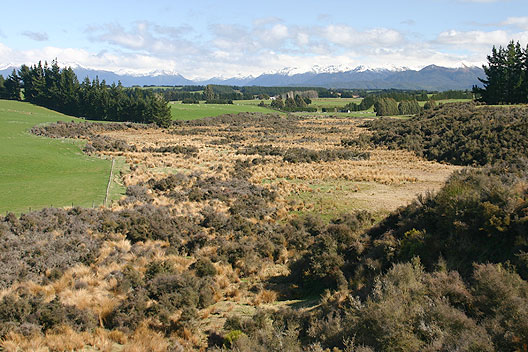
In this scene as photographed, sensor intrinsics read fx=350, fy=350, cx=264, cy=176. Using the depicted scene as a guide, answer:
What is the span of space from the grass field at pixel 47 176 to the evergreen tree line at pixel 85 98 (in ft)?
121

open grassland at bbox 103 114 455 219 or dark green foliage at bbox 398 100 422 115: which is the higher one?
dark green foliage at bbox 398 100 422 115

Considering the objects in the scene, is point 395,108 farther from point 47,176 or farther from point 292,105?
point 47,176

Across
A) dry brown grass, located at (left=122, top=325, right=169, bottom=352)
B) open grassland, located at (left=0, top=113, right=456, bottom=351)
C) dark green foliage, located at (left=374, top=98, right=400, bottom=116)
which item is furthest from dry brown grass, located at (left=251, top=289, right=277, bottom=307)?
dark green foliage, located at (left=374, top=98, right=400, bottom=116)

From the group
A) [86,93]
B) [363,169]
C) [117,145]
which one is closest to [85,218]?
[363,169]

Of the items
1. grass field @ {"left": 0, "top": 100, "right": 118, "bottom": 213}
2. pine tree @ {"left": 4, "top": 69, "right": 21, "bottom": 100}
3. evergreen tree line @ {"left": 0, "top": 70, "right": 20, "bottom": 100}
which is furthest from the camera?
pine tree @ {"left": 4, "top": 69, "right": 21, "bottom": 100}

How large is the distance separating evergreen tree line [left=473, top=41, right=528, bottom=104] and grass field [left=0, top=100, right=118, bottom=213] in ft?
176

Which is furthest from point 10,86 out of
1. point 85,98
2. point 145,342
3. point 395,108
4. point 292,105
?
point 395,108

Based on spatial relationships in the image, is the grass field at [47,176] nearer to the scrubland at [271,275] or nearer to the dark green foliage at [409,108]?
the scrubland at [271,275]

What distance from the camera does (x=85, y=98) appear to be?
250 ft

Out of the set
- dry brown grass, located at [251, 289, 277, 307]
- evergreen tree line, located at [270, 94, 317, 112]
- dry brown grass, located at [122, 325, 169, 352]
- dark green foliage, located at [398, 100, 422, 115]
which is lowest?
dry brown grass, located at [251, 289, 277, 307]

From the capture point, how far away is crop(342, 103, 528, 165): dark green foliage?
102 ft

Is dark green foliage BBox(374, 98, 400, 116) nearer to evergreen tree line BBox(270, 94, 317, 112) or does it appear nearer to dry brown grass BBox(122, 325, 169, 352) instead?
evergreen tree line BBox(270, 94, 317, 112)

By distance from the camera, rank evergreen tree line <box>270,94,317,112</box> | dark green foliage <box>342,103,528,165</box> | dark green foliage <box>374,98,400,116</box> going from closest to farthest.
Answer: dark green foliage <box>342,103,528,165</box>, dark green foliage <box>374,98,400,116</box>, evergreen tree line <box>270,94,317,112</box>

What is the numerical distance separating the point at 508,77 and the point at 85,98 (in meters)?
78.5
